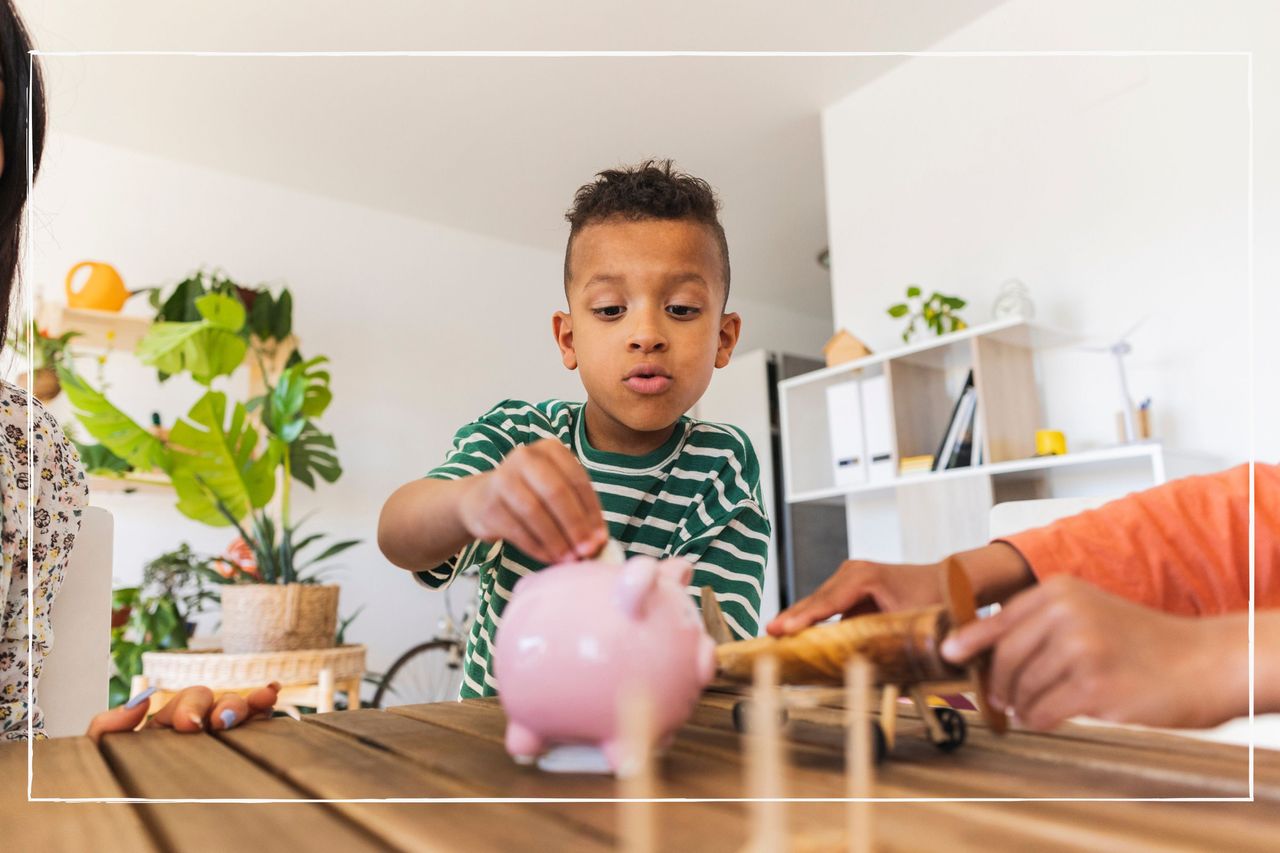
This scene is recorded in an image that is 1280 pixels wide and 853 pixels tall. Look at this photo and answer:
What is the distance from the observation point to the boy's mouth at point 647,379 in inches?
16.3

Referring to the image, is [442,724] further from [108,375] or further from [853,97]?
[853,97]

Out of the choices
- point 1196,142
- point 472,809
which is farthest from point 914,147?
point 472,809

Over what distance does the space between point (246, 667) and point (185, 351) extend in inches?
8.3

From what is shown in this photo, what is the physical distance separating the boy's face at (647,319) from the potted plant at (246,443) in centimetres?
18

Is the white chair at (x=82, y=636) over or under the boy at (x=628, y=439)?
under

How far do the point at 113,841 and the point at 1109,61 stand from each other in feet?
2.09

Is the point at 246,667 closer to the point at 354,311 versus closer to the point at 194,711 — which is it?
the point at 194,711

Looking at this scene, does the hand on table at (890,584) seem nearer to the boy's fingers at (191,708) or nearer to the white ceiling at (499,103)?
the white ceiling at (499,103)

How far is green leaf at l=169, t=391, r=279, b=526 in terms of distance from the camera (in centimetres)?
53

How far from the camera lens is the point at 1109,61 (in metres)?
0.50

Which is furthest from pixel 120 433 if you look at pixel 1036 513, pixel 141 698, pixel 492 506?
pixel 1036 513

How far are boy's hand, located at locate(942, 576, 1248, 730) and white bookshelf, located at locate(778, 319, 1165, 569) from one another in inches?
3.9

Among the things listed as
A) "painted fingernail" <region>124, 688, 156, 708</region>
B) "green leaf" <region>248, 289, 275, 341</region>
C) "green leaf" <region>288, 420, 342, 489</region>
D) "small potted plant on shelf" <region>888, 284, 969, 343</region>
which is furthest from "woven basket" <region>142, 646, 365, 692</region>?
"small potted plant on shelf" <region>888, 284, 969, 343</region>

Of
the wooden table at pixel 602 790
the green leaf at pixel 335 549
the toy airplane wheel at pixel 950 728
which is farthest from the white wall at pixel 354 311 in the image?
the toy airplane wheel at pixel 950 728
